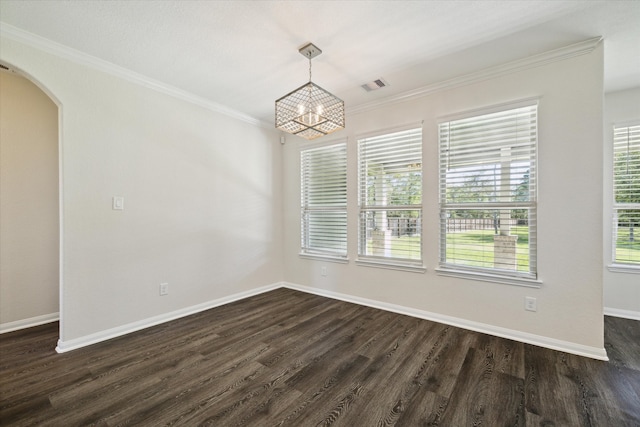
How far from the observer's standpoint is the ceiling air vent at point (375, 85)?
9.78ft

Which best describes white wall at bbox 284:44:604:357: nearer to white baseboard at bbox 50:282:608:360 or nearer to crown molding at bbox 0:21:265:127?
white baseboard at bbox 50:282:608:360

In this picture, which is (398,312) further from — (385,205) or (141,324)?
(141,324)

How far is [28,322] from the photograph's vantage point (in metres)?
2.93

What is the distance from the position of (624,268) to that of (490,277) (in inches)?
69.5

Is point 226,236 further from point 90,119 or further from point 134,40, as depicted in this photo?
point 134,40

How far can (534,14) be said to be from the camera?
1985 millimetres

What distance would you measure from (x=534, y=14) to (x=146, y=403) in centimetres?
386

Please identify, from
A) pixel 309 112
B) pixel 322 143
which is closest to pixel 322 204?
pixel 322 143

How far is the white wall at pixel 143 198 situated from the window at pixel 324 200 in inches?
29.2

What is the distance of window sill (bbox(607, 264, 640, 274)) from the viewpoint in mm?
3017

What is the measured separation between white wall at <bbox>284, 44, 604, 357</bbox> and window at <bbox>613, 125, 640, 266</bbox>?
4.58 feet

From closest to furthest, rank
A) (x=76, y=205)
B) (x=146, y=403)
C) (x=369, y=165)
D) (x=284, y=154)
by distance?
(x=146, y=403), (x=76, y=205), (x=369, y=165), (x=284, y=154)

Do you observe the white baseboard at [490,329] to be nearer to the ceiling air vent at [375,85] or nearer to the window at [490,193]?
the window at [490,193]

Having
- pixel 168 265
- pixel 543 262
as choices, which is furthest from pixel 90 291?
pixel 543 262
